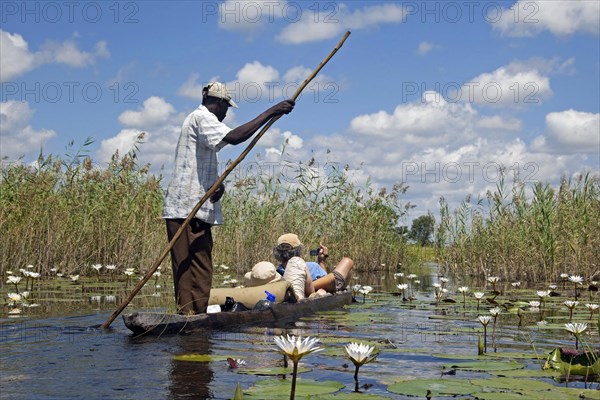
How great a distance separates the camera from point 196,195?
6.51m

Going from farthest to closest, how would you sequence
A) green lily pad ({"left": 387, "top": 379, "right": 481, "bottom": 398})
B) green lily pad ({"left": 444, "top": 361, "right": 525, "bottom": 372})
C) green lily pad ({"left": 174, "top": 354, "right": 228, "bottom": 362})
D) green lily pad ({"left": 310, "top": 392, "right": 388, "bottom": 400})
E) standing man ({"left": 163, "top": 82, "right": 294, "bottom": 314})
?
standing man ({"left": 163, "top": 82, "right": 294, "bottom": 314}) < green lily pad ({"left": 174, "top": 354, "right": 228, "bottom": 362}) < green lily pad ({"left": 444, "top": 361, "right": 525, "bottom": 372}) < green lily pad ({"left": 387, "top": 379, "right": 481, "bottom": 398}) < green lily pad ({"left": 310, "top": 392, "right": 388, "bottom": 400})

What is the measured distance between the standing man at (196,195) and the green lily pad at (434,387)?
2823mm

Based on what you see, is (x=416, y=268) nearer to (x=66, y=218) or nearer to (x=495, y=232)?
(x=495, y=232)

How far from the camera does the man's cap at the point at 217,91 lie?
21.6 feet

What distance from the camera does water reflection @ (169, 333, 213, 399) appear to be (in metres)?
4.02

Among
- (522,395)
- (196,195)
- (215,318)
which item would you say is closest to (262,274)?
(215,318)

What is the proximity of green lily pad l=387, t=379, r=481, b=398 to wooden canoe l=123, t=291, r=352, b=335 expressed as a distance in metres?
2.52

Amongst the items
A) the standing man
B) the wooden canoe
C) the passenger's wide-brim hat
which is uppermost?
the standing man

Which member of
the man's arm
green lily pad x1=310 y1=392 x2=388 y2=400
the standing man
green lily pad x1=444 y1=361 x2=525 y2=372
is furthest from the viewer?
the standing man

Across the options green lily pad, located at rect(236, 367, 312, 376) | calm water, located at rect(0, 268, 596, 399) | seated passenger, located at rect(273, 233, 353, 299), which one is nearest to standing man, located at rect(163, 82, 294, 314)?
calm water, located at rect(0, 268, 596, 399)

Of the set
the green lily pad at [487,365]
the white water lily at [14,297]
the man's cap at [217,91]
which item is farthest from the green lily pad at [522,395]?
the white water lily at [14,297]

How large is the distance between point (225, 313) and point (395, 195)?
39.0 feet

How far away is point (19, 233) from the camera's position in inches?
479

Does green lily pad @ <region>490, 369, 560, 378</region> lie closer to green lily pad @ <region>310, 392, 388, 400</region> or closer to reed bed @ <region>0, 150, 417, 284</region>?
green lily pad @ <region>310, 392, 388, 400</region>
